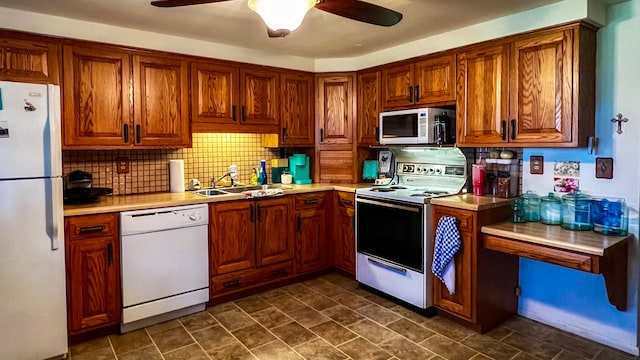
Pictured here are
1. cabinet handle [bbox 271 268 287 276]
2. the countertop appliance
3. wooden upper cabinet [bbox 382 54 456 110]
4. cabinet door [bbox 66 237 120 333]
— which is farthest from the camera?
cabinet handle [bbox 271 268 287 276]

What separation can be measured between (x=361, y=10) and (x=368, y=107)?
2102 mm

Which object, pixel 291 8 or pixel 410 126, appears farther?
pixel 410 126

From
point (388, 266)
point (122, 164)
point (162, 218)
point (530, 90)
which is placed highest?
point (530, 90)

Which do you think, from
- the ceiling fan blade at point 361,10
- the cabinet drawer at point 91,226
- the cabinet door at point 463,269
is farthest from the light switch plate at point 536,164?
the cabinet drawer at point 91,226

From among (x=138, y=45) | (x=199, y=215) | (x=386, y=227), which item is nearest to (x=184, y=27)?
(x=138, y=45)

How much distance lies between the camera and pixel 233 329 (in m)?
2.96

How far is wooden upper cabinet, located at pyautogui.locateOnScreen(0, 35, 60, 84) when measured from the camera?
105 inches

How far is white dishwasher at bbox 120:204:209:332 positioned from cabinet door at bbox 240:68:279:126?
1.07m

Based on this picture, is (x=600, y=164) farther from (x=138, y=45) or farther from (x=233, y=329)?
(x=138, y=45)

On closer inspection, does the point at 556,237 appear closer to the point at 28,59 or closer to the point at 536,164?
the point at 536,164

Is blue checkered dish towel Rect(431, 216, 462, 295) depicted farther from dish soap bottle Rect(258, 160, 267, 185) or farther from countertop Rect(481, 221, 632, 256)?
dish soap bottle Rect(258, 160, 267, 185)

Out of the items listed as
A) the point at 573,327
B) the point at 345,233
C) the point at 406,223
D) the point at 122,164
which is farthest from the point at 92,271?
the point at 573,327

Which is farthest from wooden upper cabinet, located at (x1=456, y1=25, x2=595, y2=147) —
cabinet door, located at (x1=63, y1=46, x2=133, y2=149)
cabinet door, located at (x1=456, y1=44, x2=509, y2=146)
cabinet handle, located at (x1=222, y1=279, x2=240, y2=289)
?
cabinet door, located at (x1=63, y1=46, x2=133, y2=149)

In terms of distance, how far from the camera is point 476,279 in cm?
282
